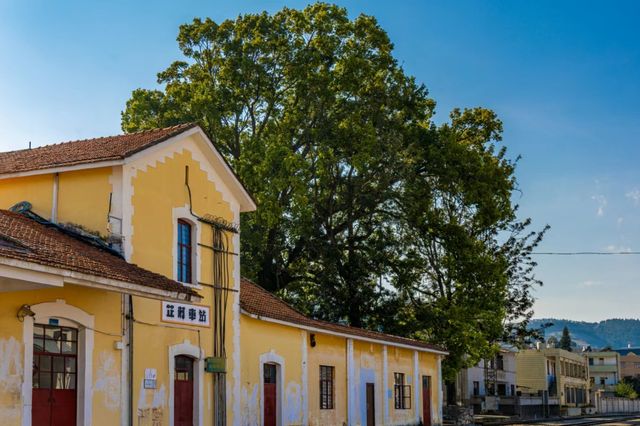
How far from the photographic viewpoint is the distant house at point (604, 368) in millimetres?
113312

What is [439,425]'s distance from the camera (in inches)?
1320

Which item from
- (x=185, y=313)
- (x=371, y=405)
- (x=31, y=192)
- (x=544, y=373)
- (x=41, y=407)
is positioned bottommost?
(x=544, y=373)

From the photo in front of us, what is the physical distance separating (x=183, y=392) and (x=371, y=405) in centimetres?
1043

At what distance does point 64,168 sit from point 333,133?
1683cm

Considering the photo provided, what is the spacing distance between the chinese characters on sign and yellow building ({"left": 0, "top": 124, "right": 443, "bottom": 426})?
0.12ft

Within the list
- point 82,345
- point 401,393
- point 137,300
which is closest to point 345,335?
point 401,393

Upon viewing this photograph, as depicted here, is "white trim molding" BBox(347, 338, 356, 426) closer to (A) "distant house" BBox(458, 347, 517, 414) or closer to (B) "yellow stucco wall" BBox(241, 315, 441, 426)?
(B) "yellow stucco wall" BBox(241, 315, 441, 426)

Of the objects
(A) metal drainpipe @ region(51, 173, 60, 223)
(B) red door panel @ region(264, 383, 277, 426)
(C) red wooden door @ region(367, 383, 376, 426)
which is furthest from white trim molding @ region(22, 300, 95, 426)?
(C) red wooden door @ region(367, 383, 376, 426)

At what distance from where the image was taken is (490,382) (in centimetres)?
6956

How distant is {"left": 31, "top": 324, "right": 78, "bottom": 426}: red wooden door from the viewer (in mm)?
14570

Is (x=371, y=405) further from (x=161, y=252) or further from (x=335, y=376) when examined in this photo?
(x=161, y=252)

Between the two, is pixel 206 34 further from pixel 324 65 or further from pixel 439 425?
pixel 439 425

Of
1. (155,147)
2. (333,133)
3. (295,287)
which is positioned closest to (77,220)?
(155,147)

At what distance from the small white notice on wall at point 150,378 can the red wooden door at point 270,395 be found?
5.37m
